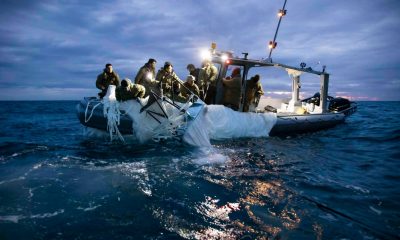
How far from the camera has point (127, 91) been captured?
7.62 metres

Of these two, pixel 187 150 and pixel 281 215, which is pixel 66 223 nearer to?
pixel 281 215

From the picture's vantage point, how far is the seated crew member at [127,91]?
24.8 ft

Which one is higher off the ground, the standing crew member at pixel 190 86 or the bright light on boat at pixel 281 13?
the bright light on boat at pixel 281 13

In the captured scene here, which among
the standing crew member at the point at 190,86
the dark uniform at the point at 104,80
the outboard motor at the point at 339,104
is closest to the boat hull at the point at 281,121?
the outboard motor at the point at 339,104

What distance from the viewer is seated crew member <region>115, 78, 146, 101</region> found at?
298 inches

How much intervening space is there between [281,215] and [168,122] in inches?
188

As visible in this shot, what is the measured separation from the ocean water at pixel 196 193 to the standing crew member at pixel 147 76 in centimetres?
188

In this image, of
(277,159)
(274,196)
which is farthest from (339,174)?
→ (274,196)

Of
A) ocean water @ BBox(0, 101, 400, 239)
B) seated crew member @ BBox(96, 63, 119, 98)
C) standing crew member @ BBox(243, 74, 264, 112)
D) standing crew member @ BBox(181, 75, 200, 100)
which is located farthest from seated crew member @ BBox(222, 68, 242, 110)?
seated crew member @ BBox(96, 63, 119, 98)

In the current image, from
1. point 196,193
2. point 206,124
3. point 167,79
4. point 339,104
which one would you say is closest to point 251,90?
point 206,124

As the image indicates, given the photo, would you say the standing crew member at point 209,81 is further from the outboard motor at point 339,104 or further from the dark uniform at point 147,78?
the outboard motor at point 339,104

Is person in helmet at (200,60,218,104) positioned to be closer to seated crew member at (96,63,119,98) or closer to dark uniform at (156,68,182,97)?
dark uniform at (156,68,182,97)

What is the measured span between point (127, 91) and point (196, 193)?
4205 mm

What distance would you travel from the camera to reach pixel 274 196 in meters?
4.30
